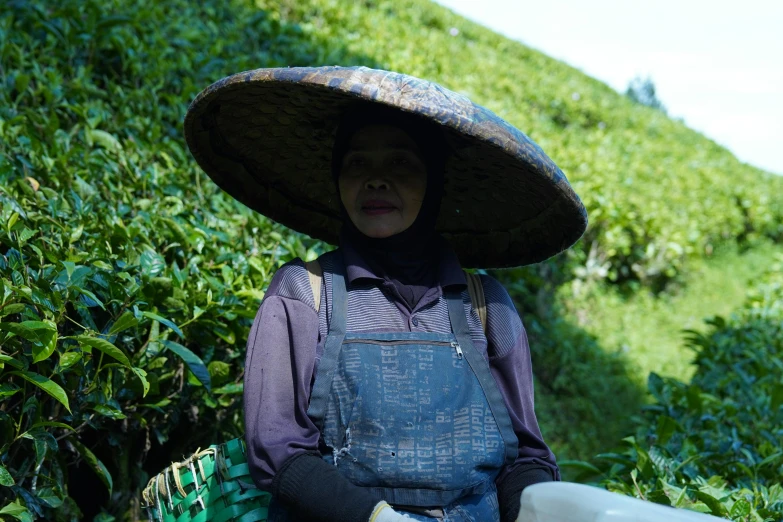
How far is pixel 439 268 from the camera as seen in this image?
2070 mm

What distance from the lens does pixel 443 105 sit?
1782mm

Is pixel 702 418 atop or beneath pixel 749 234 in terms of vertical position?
beneath

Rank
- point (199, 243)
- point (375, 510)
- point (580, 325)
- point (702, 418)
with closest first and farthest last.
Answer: point (375, 510), point (199, 243), point (702, 418), point (580, 325)

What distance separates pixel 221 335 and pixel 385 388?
0.81m

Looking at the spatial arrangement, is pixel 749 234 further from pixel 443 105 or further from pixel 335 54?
pixel 443 105

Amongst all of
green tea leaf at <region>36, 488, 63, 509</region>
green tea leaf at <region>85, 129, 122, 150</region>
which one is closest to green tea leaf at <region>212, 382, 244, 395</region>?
green tea leaf at <region>36, 488, 63, 509</region>

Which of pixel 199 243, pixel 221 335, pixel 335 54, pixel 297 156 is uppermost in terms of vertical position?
pixel 335 54

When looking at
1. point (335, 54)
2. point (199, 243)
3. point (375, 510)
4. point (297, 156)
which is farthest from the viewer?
point (335, 54)

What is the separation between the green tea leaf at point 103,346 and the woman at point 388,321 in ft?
1.15

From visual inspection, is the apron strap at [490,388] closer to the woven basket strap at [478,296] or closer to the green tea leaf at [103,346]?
the woven basket strap at [478,296]

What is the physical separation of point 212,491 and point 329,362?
383mm

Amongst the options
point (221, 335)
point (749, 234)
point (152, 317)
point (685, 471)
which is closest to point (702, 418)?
point (685, 471)

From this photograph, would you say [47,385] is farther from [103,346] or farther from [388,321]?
[388,321]

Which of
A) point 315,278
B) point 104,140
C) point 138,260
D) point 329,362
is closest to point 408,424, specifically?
point 329,362
